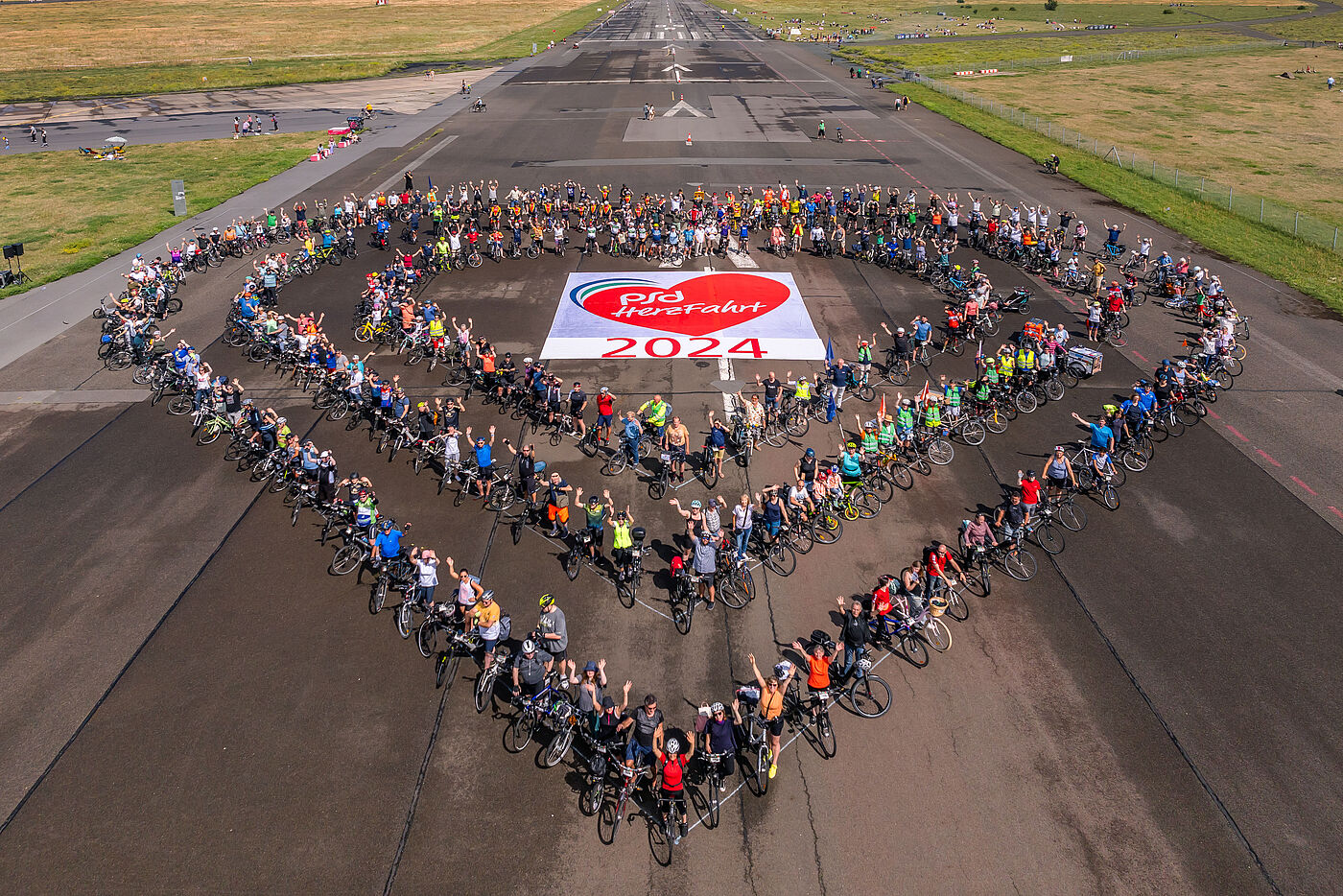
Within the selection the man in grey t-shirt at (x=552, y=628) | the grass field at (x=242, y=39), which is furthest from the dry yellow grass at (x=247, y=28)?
the man in grey t-shirt at (x=552, y=628)

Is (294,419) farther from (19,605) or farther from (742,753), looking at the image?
(742,753)

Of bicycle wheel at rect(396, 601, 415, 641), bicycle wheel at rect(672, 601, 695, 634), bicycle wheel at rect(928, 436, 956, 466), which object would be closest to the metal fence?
bicycle wheel at rect(928, 436, 956, 466)

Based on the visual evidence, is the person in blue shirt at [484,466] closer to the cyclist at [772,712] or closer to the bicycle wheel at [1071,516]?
the cyclist at [772,712]

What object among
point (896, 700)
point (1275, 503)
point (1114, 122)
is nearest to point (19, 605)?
point (896, 700)

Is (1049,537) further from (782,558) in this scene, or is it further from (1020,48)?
(1020,48)

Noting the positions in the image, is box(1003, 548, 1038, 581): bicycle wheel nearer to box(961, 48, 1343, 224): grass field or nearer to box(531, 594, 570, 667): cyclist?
box(531, 594, 570, 667): cyclist
